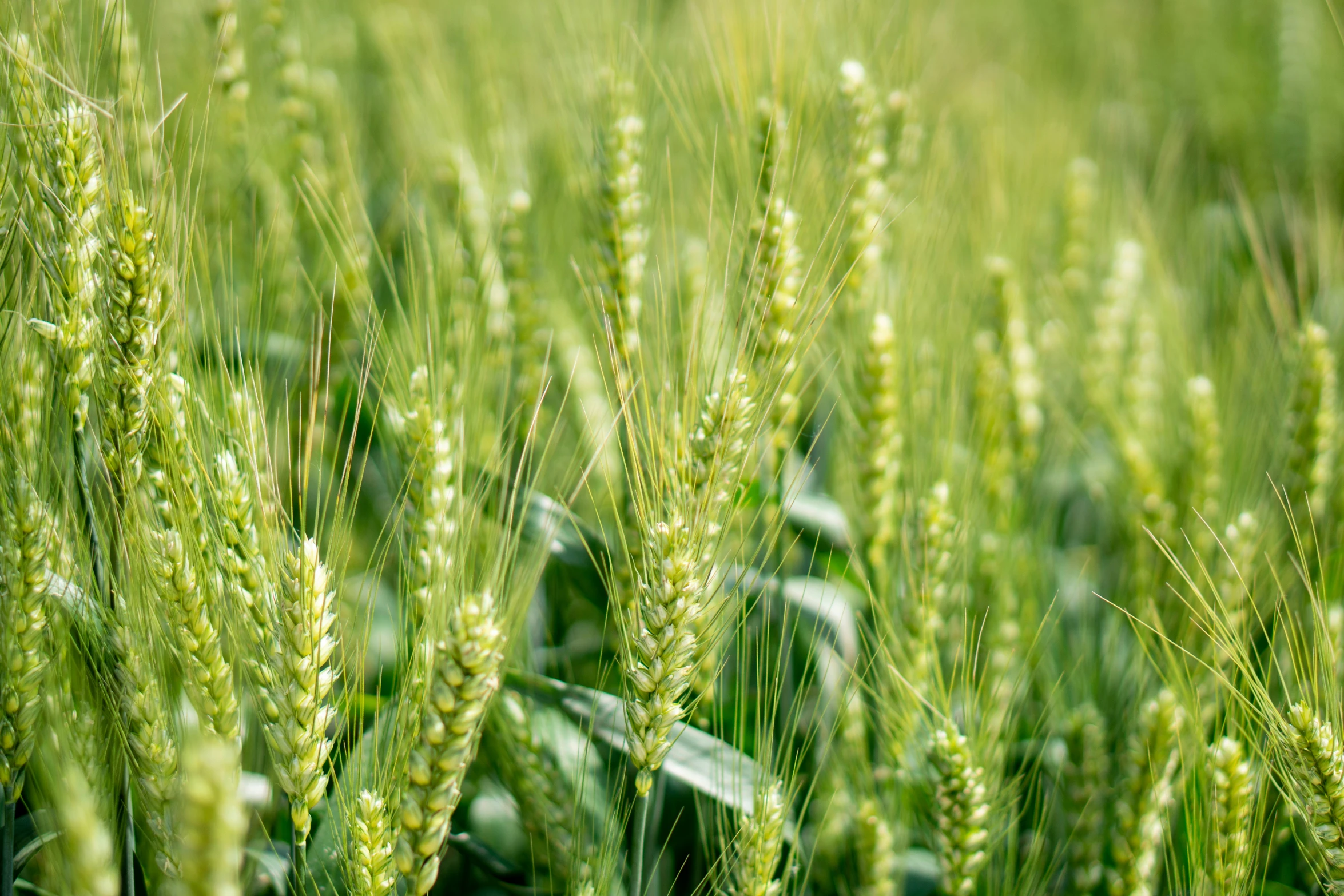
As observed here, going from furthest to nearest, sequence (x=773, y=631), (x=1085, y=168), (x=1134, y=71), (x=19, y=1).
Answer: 1. (x=1134, y=71)
2. (x=1085, y=168)
3. (x=773, y=631)
4. (x=19, y=1)

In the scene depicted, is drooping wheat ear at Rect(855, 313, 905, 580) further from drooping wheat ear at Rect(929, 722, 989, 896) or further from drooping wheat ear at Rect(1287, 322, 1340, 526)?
drooping wheat ear at Rect(1287, 322, 1340, 526)

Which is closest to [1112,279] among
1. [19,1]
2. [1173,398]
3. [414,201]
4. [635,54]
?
[1173,398]

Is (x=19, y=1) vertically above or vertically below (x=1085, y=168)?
above

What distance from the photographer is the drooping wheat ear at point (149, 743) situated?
47cm

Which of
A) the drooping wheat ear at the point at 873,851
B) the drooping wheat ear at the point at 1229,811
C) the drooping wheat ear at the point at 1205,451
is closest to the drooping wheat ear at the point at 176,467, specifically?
the drooping wheat ear at the point at 873,851

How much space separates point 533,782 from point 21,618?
33cm

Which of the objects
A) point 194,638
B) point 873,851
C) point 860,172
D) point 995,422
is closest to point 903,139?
point 860,172

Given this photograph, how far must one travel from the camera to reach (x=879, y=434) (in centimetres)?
71

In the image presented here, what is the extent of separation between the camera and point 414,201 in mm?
975

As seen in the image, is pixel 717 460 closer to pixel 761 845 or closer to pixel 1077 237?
pixel 761 845

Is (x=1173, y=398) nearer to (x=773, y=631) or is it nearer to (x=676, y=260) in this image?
(x=773, y=631)

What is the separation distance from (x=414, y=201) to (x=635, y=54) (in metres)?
0.32

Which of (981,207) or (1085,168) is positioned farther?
(1085,168)

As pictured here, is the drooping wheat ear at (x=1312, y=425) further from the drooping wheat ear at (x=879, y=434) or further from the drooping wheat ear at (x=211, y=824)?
the drooping wheat ear at (x=211, y=824)
